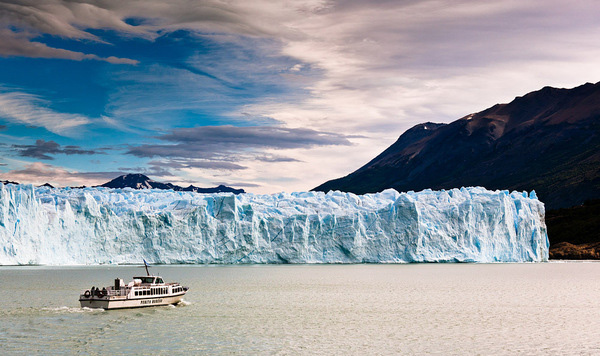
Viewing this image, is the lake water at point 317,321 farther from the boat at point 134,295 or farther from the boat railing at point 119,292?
the boat railing at point 119,292

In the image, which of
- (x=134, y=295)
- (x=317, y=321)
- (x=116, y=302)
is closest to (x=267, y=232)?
(x=134, y=295)

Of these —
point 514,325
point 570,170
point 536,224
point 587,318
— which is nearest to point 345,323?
point 514,325

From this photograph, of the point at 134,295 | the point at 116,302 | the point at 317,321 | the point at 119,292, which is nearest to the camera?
the point at 317,321

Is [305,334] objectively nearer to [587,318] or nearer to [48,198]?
[587,318]

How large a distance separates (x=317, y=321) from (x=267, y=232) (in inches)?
1459

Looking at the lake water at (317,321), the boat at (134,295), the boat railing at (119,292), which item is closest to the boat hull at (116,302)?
the boat at (134,295)

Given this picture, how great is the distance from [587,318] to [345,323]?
470 inches

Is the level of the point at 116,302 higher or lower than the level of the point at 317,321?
higher

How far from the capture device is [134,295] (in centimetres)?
3194

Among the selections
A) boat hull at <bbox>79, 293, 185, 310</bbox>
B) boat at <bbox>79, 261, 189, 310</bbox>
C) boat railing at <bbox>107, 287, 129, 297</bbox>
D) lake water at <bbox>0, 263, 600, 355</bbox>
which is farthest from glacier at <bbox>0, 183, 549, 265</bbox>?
boat railing at <bbox>107, 287, 129, 297</bbox>

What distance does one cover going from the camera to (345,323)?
2755 cm

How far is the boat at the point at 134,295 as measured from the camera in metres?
31.1

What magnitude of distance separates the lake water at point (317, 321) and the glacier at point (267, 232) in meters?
17.1

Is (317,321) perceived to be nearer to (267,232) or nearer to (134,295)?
(134,295)
